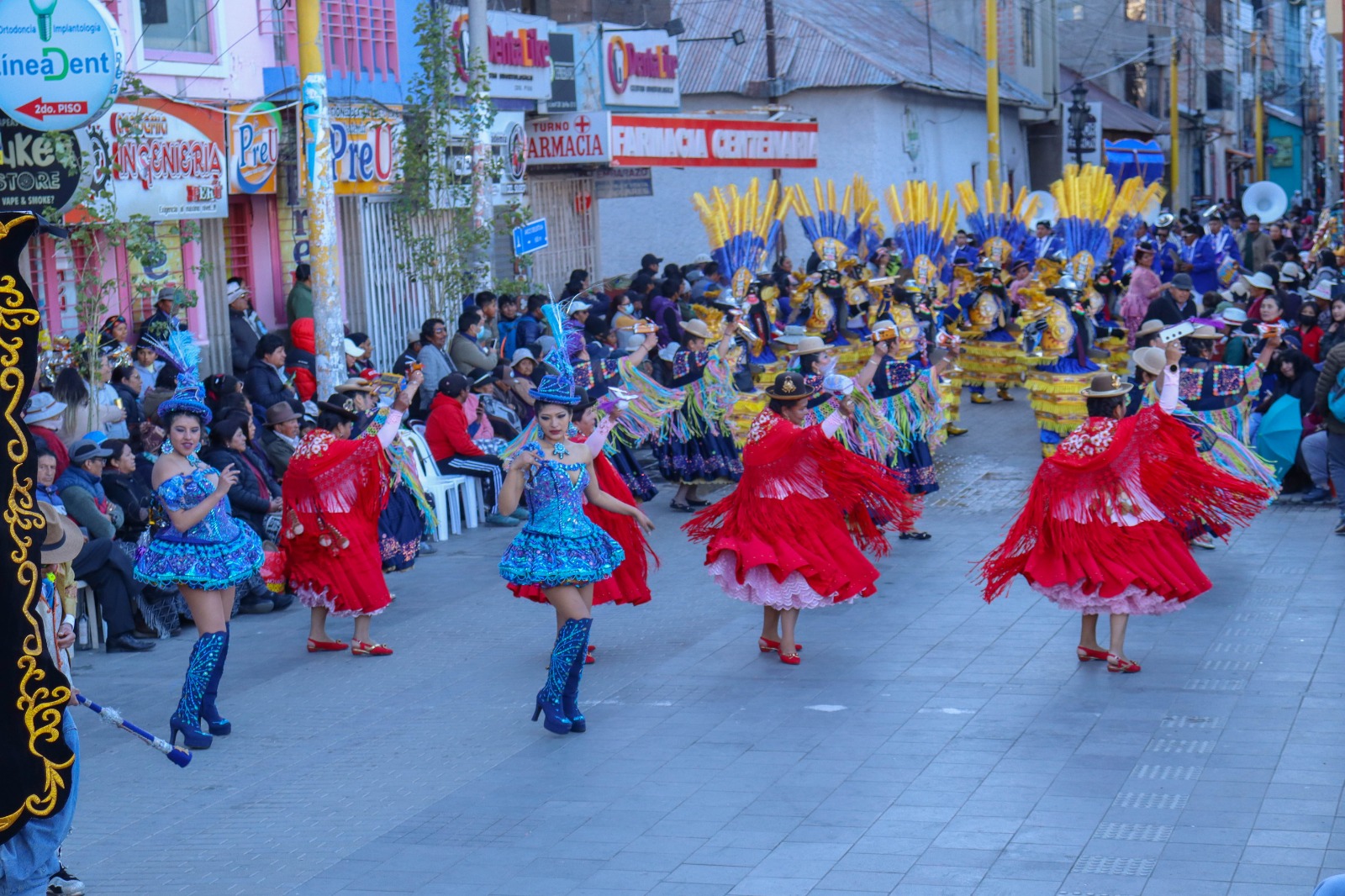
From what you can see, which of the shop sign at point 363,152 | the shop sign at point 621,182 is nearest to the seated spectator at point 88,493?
the shop sign at point 363,152

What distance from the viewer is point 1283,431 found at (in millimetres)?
13445

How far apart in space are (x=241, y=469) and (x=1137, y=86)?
47241mm

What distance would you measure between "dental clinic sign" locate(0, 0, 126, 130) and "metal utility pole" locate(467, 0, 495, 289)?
15.8 feet

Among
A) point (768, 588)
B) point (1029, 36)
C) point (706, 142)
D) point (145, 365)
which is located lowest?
point (768, 588)

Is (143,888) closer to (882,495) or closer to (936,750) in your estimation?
(936,750)

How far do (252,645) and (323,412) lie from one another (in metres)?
1.58

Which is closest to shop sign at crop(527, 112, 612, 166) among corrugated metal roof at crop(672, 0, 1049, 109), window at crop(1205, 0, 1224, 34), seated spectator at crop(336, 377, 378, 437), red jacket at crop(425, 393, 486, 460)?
red jacket at crop(425, 393, 486, 460)

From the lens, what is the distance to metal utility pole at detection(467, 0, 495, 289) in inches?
615

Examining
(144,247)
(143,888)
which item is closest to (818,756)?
(143,888)

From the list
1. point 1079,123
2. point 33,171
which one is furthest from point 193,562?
point 1079,123

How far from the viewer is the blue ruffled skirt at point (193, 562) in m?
7.82

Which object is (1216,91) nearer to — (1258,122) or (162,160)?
(1258,122)

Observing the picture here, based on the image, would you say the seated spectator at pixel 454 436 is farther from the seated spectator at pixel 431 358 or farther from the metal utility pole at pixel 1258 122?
the metal utility pole at pixel 1258 122

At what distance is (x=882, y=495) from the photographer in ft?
30.9
